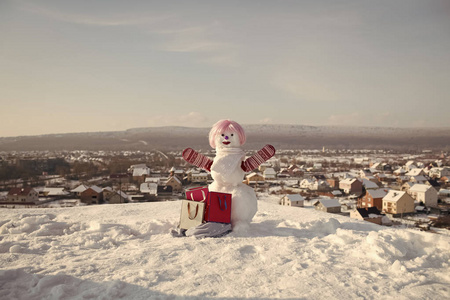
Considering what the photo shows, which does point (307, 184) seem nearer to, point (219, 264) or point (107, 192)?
point (107, 192)

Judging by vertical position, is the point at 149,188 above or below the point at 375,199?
above

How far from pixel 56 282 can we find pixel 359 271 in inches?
117

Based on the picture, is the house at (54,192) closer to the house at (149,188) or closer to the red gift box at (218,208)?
the house at (149,188)

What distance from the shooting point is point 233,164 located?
5027mm

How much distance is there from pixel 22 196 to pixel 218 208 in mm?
11627

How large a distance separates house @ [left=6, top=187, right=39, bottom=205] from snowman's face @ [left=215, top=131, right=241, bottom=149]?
36.6 ft

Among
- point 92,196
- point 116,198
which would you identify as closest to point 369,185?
point 116,198

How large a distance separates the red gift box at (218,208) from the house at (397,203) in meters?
13.4

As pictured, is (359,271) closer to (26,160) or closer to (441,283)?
(441,283)

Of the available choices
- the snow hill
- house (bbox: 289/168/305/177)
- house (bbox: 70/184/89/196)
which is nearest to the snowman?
the snow hill

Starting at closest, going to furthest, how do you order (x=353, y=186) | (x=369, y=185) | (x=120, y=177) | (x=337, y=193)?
(x=120, y=177)
(x=337, y=193)
(x=369, y=185)
(x=353, y=186)

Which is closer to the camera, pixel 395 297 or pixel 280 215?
pixel 395 297

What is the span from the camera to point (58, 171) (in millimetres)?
18672

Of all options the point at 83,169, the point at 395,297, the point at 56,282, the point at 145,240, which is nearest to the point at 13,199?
the point at 83,169
